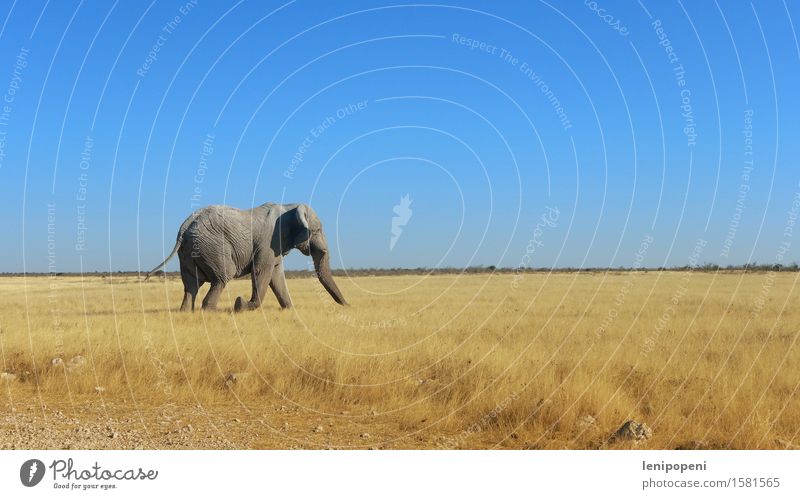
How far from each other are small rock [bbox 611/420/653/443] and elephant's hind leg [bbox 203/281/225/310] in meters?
14.3

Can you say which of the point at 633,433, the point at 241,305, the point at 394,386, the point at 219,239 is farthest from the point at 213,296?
the point at 633,433

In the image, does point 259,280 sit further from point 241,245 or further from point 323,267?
point 323,267

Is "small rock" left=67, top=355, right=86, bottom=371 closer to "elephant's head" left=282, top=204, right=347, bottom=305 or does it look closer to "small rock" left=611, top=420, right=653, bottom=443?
"small rock" left=611, top=420, right=653, bottom=443

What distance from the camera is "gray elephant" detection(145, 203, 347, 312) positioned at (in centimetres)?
2053

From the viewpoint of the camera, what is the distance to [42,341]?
13953mm

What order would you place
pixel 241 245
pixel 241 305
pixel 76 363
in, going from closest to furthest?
1. pixel 76 363
2. pixel 241 305
3. pixel 241 245

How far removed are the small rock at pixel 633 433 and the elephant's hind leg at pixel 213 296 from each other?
14.3m

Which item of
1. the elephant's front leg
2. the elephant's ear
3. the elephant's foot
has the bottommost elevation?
the elephant's foot

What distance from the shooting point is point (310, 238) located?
22.5m

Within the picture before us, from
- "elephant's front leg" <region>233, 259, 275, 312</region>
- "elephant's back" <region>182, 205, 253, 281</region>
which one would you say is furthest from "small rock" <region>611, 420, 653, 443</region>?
"elephant's back" <region>182, 205, 253, 281</region>

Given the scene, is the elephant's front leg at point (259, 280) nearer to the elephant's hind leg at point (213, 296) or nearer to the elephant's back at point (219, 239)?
the elephant's back at point (219, 239)

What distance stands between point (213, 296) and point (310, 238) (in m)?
3.68

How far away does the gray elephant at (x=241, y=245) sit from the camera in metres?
20.5

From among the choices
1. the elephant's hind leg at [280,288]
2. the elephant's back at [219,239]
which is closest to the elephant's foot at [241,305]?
the elephant's back at [219,239]
